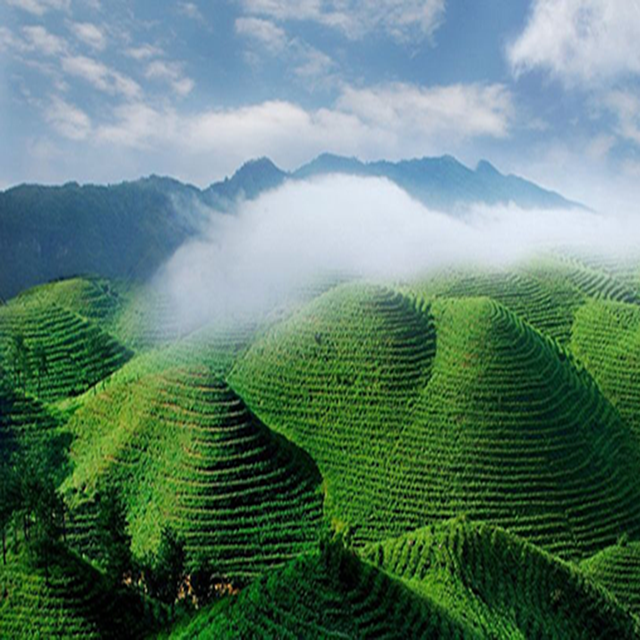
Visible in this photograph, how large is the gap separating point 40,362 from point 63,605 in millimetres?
28590

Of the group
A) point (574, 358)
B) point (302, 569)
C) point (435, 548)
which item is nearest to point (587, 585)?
point (435, 548)

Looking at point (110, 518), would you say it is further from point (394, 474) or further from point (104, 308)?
point (104, 308)

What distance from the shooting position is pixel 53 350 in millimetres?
57906

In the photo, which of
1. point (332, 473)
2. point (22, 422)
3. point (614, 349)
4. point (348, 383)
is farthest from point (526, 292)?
point (22, 422)

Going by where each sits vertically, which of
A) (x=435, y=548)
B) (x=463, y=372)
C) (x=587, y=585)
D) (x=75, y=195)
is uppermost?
(x=75, y=195)

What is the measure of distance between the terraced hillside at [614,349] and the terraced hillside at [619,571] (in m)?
12.7

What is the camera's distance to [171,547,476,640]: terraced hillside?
2533 cm

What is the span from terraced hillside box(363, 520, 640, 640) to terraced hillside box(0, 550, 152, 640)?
12970 millimetres

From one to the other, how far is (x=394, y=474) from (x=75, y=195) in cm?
13302

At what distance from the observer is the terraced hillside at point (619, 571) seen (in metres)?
34.7

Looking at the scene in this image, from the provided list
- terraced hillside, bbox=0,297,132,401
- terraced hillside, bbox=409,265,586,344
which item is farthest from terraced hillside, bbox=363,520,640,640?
terraced hillside, bbox=0,297,132,401

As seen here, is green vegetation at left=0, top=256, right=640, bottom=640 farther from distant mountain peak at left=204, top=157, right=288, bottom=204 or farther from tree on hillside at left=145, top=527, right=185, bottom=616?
distant mountain peak at left=204, top=157, right=288, bottom=204

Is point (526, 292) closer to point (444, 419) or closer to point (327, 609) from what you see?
point (444, 419)

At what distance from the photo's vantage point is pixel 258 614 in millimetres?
25781
